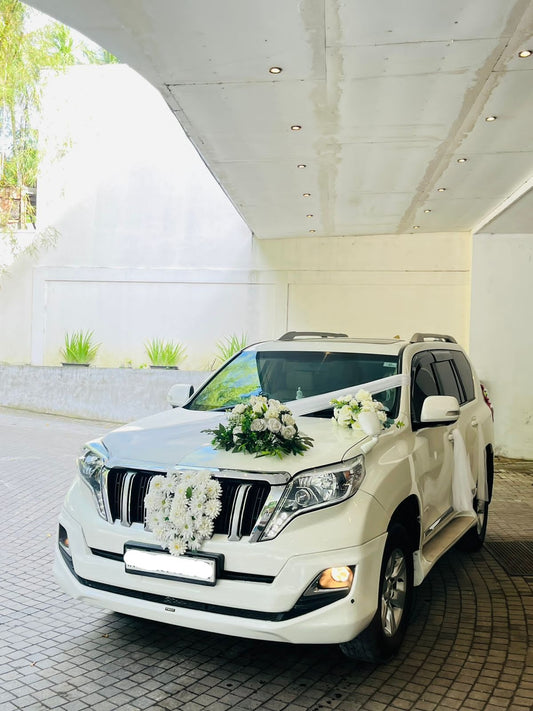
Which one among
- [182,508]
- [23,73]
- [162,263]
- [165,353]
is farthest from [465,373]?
[23,73]

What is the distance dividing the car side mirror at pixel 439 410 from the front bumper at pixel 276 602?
1002mm

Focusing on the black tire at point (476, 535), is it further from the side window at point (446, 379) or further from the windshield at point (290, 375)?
the windshield at point (290, 375)

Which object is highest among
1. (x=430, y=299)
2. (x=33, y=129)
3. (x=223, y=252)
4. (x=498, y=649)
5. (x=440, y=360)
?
(x=33, y=129)

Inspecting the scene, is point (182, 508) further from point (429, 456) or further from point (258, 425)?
point (429, 456)

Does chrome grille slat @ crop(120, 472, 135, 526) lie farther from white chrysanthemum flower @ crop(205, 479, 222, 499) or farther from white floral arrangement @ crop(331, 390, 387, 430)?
white floral arrangement @ crop(331, 390, 387, 430)

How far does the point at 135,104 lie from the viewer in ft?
47.5

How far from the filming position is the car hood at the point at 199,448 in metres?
3.30

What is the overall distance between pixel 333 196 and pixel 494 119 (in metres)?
3.35

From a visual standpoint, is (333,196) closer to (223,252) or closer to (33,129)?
(223,252)

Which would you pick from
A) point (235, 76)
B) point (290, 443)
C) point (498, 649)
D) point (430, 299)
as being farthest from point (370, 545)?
point (430, 299)

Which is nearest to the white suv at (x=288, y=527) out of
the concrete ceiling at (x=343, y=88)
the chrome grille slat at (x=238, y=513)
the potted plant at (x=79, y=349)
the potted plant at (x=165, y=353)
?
the chrome grille slat at (x=238, y=513)

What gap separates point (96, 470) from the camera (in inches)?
143

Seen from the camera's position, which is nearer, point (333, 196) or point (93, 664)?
point (93, 664)

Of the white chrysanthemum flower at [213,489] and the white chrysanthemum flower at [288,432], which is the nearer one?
the white chrysanthemum flower at [213,489]
